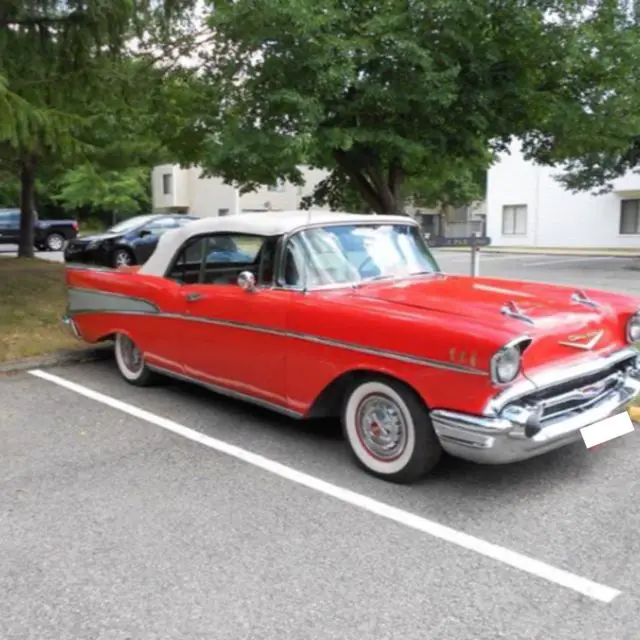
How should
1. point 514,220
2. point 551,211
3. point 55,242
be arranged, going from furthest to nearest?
point 514,220 → point 551,211 → point 55,242

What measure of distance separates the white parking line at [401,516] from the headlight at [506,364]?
80 centimetres

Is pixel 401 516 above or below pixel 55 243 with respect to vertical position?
below

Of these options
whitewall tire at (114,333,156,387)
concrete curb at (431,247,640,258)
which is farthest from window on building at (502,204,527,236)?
whitewall tire at (114,333,156,387)

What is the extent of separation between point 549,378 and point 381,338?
3.04 ft

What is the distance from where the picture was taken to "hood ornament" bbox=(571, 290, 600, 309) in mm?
4375

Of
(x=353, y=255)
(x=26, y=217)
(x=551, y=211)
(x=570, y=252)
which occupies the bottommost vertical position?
(x=570, y=252)

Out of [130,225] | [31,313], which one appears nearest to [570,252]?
[130,225]

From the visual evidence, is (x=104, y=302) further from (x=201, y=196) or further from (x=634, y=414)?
(x=201, y=196)

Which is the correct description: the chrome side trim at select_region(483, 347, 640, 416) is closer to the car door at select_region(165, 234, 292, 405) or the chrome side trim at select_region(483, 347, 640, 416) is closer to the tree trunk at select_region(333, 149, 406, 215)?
the car door at select_region(165, 234, 292, 405)

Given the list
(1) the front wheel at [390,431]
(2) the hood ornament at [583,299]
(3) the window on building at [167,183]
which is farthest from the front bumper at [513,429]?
(3) the window on building at [167,183]

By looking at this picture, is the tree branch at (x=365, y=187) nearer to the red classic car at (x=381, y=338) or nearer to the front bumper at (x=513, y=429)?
the red classic car at (x=381, y=338)

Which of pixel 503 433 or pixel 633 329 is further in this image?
pixel 633 329

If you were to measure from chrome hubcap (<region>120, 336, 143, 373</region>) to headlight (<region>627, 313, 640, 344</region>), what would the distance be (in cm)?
389

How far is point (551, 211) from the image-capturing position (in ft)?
106
